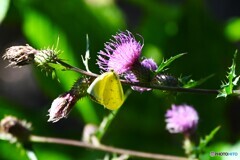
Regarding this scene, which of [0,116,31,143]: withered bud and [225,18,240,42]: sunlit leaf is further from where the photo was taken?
[225,18,240,42]: sunlit leaf

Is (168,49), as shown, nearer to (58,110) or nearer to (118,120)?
(118,120)

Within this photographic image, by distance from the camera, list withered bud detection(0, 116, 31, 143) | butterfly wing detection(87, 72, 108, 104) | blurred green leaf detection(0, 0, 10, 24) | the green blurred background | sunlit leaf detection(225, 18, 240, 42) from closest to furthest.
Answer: butterfly wing detection(87, 72, 108, 104) < withered bud detection(0, 116, 31, 143) < blurred green leaf detection(0, 0, 10, 24) < the green blurred background < sunlit leaf detection(225, 18, 240, 42)

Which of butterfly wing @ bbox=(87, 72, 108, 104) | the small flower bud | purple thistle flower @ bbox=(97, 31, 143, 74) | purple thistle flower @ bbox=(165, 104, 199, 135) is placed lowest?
the small flower bud

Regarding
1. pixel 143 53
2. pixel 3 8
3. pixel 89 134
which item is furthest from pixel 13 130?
pixel 143 53

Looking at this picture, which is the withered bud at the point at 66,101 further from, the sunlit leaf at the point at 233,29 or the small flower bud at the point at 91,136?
the sunlit leaf at the point at 233,29

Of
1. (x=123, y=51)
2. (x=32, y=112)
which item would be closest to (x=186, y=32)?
(x=32, y=112)

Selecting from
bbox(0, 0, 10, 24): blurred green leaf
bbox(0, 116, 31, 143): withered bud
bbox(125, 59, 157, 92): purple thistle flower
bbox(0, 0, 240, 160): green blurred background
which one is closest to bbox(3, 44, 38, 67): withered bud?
bbox(125, 59, 157, 92): purple thistle flower

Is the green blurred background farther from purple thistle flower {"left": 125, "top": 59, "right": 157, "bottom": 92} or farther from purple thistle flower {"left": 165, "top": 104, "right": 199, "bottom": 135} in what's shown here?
purple thistle flower {"left": 125, "top": 59, "right": 157, "bottom": 92}
